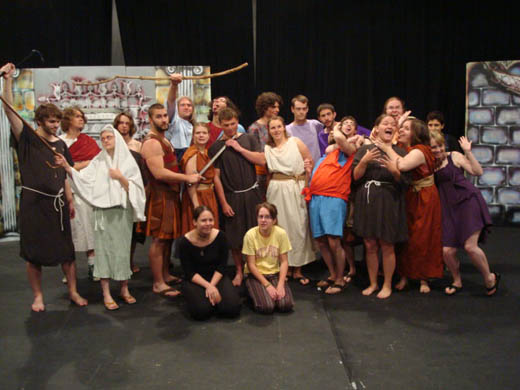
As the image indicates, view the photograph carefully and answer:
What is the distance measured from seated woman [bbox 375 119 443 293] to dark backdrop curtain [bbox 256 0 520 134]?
9.92 feet

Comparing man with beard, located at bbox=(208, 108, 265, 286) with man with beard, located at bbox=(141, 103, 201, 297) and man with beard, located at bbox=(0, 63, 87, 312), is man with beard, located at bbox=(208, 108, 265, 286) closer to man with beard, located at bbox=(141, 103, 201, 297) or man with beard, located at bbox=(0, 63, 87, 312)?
man with beard, located at bbox=(141, 103, 201, 297)

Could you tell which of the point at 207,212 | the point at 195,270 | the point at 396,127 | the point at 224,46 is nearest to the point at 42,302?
the point at 195,270

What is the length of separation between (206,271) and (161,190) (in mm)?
785

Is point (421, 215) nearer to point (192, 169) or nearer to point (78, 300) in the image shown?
point (192, 169)

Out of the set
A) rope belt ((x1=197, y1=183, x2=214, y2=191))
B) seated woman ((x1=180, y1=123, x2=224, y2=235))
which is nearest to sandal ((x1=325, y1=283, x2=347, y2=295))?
seated woman ((x1=180, y1=123, x2=224, y2=235))

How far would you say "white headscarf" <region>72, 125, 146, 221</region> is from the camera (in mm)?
3844

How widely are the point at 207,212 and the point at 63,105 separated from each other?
3606mm

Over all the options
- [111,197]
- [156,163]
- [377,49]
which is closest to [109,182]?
[111,197]

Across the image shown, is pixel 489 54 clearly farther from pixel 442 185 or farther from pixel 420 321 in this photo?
pixel 420 321

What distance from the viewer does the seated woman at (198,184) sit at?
422cm

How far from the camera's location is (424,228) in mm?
4094

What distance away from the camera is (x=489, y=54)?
6.68m

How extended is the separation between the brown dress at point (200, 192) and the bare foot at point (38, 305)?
1140 millimetres

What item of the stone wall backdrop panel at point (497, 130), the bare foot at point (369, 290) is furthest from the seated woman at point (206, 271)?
the stone wall backdrop panel at point (497, 130)
